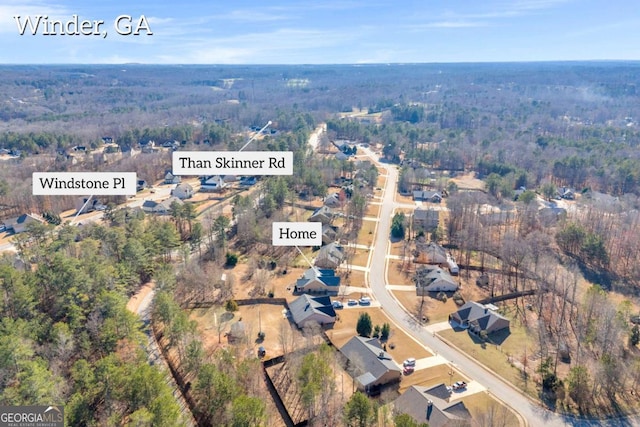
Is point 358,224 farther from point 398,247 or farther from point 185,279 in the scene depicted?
point 185,279

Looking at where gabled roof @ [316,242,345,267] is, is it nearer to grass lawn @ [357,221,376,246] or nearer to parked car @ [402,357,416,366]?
grass lawn @ [357,221,376,246]

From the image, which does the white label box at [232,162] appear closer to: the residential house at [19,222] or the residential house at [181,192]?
the residential house at [19,222]

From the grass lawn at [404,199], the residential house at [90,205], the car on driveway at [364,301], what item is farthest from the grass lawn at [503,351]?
the residential house at [90,205]

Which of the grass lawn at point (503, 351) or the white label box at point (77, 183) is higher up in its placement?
the white label box at point (77, 183)

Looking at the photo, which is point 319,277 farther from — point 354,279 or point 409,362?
point 409,362

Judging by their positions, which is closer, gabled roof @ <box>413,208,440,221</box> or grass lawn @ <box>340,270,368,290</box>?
grass lawn @ <box>340,270,368,290</box>

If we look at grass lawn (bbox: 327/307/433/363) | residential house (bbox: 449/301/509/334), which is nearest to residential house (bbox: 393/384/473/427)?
grass lawn (bbox: 327/307/433/363)

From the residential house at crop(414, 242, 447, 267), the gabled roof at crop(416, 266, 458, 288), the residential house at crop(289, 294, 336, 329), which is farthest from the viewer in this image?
the residential house at crop(414, 242, 447, 267)
